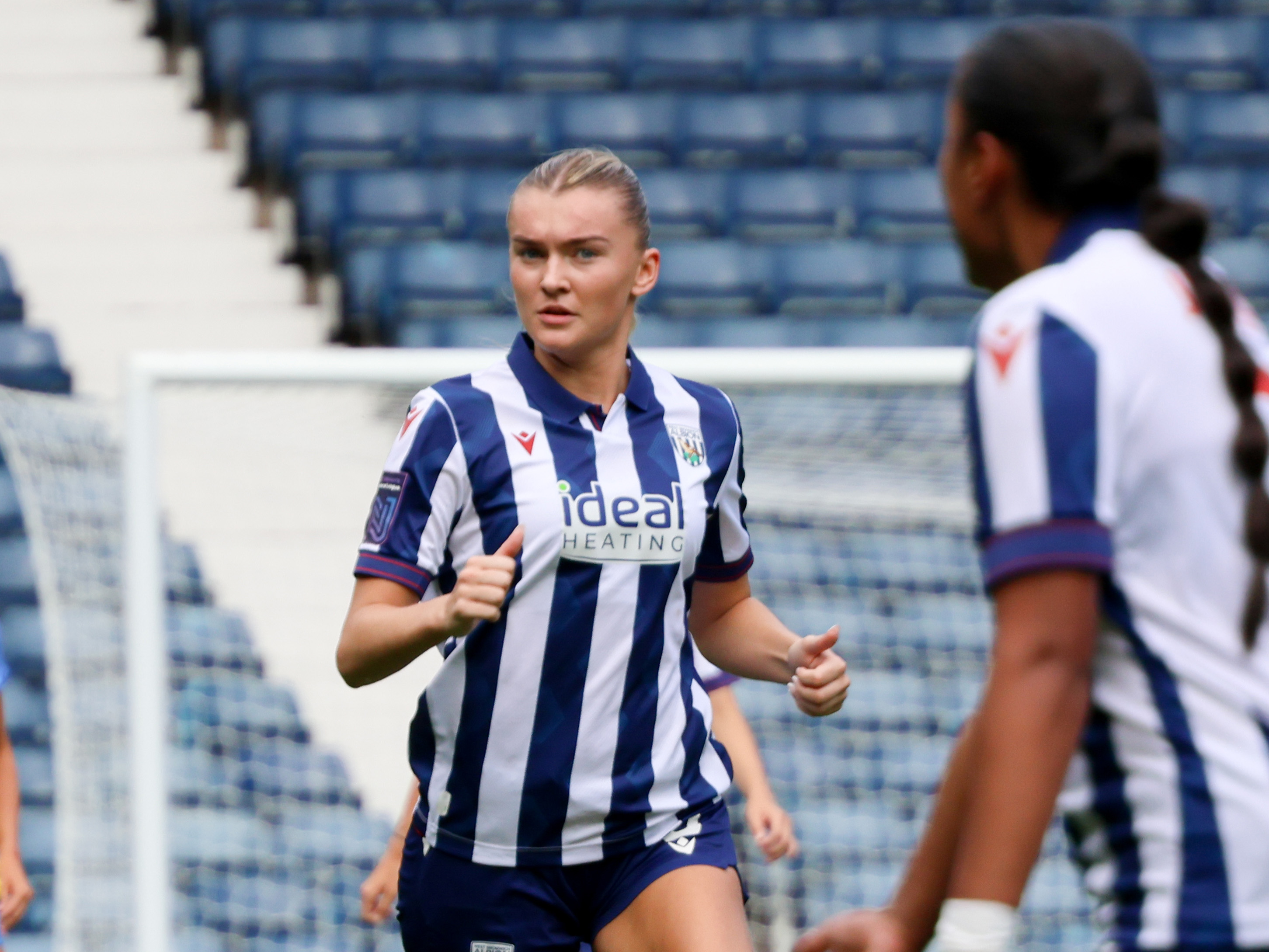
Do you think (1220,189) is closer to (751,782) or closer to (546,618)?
(751,782)

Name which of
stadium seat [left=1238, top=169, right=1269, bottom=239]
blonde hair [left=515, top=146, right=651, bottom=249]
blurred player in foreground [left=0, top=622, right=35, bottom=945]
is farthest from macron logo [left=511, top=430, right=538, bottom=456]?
stadium seat [left=1238, top=169, right=1269, bottom=239]

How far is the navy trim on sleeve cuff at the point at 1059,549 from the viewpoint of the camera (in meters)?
1.27

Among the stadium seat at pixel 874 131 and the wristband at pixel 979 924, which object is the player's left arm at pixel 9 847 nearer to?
the wristband at pixel 979 924

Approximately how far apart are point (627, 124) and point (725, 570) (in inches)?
186

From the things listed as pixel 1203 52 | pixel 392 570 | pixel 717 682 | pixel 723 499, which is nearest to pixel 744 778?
pixel 717 682

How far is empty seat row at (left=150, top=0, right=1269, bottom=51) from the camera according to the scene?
715cm

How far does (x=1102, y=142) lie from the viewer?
1353mm

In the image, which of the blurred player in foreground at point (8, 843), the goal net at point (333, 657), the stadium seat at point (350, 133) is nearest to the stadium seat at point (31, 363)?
the stadium seat at point (350, 133)

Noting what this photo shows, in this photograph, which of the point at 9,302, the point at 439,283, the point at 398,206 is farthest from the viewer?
the point at 398,206

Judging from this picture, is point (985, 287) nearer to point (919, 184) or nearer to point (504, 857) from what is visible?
point (504, 857)

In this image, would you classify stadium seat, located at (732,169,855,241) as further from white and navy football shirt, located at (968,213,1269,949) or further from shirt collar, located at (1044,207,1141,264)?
white and navy football shirt, located at (968,213,1269,949)

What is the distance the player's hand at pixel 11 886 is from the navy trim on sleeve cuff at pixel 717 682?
1321 millimetres

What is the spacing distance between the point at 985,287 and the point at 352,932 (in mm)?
3010

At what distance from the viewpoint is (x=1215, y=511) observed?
4.30 feet
